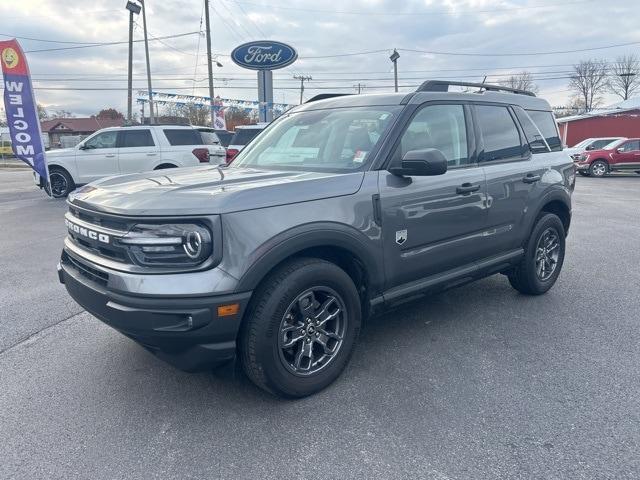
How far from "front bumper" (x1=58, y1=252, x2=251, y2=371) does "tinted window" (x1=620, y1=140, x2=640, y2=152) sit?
24009 millimetres

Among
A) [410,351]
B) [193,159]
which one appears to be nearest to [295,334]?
[410,351]

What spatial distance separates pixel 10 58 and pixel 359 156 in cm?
1195

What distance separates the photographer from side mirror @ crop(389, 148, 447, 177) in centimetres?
307

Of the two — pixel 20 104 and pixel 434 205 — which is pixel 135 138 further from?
pixel 434 205

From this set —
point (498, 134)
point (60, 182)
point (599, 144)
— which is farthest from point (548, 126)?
point (599, 144)

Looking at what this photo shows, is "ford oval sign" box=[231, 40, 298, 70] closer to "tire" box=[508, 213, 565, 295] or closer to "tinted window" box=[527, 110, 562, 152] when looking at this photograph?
"tinted window" box=[527, 110, 562, 152]

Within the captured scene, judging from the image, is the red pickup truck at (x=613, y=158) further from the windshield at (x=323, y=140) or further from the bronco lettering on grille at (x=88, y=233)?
the bronco lettering on grille at (x=88, y=233)

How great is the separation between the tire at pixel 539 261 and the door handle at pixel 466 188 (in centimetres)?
114

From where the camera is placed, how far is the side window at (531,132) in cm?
458

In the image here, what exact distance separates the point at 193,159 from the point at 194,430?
36.2 ft

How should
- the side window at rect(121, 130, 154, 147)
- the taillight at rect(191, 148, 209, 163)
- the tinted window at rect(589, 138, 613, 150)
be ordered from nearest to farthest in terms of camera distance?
the taillight at rect(191, 148, 209, 163) → the side window at rect(121, 130, 154, 147) → the tinted window at rect(589, 138, 613, 150)

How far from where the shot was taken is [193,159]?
12898mm

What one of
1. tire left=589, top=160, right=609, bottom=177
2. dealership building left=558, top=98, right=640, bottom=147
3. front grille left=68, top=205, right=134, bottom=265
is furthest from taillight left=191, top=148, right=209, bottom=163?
dealership building left=558, top=98, right=640, bottom=147

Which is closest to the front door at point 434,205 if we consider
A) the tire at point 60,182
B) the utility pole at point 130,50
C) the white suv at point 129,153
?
the white suv at point 129,153
